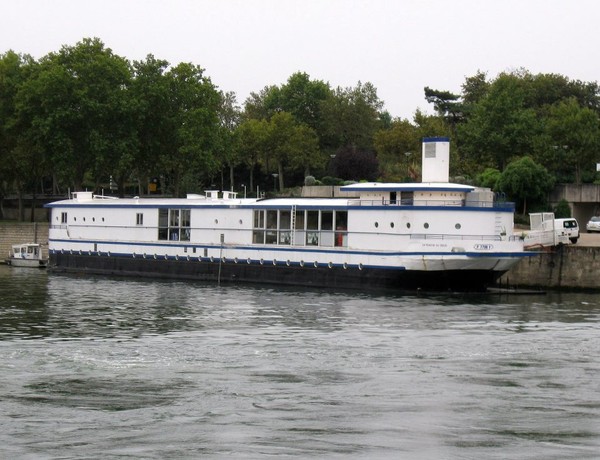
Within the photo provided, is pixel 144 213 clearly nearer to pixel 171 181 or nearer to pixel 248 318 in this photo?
pixel 248 318

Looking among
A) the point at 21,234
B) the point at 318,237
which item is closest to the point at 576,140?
the point at 318,237

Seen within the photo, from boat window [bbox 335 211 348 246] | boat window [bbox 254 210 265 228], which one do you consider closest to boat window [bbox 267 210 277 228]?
boat window [bbox 254 210 265 228]

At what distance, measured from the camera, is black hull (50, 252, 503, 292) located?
171ft

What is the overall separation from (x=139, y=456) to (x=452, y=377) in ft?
34.0

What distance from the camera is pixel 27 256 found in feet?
255

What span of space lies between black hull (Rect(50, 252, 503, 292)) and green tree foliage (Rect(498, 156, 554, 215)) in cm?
2479

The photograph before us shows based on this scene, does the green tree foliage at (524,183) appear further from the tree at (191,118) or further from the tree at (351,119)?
the tree at (351,119)

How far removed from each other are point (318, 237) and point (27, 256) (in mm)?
28159

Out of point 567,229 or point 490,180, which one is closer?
point 567,229

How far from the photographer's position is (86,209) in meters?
70.5

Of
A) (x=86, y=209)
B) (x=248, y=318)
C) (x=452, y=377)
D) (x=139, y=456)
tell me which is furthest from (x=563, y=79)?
(x=139, y=456)

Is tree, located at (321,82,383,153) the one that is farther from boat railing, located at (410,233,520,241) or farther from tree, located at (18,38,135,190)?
boat railing, located at (410,233,520,241)

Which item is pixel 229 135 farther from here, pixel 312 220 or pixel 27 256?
pixel 312 220

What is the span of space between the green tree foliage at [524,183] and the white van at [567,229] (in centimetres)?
1927
